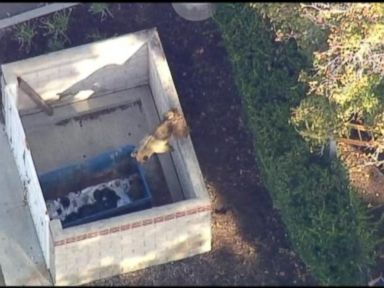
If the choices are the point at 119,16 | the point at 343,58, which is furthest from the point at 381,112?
the point at 119,16

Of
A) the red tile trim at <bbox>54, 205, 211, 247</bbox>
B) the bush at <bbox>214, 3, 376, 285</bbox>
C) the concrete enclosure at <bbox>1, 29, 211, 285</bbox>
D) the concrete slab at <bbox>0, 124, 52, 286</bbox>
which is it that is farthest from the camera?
the concrete slab at <bbox>0, 124, 52, 286</bbox>

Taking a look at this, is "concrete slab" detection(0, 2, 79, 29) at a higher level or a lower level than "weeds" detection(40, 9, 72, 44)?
higher

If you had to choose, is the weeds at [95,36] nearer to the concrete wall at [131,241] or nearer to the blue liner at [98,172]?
the blue liner at [98,172]

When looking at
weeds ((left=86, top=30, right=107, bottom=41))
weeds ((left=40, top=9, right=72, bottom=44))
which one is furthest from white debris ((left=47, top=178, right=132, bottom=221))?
weeds ((left=40, top=9, right=72, bottom=44))

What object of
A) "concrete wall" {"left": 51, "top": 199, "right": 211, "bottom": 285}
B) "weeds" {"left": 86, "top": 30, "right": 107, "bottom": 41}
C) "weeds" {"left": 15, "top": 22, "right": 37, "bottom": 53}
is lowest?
"concrete wall" {"left": 51, "top": 199, "right": 211, "bottom": 285}

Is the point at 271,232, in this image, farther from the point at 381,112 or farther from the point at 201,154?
the point at 381,112

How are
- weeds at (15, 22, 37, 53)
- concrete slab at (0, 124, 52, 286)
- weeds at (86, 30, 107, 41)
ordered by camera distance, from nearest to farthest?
concrete slab at (0, 124, 52, 286)
weeds at (15, 22, 37, 53)
weeds at (86, 30, 107, 41)

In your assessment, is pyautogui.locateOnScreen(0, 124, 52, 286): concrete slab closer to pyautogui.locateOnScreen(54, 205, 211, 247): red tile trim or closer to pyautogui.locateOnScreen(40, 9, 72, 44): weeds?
pyautogui.locateOnScreen(54, 205, 211, 247): red tile trim
